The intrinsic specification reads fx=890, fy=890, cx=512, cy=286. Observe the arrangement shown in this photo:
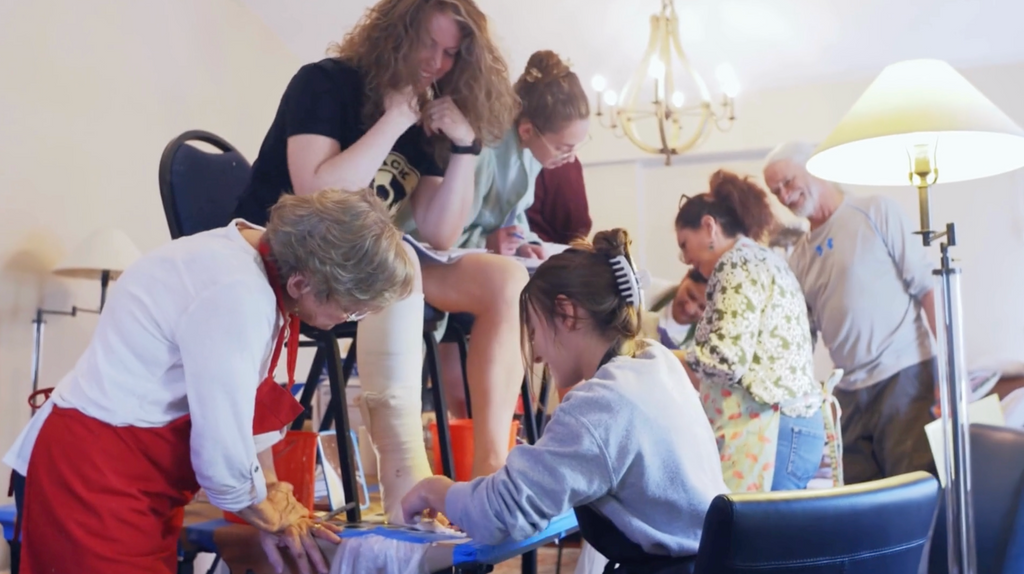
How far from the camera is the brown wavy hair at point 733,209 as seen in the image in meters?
2.42

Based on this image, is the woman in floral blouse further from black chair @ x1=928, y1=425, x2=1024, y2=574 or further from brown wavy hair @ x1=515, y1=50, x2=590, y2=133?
brown wavy hair @ x1=515, y1=50, x2=590, y2=133

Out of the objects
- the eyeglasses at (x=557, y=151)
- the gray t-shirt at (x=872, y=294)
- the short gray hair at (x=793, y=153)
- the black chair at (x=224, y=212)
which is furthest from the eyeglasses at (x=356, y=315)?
the short gray hair at (x=793, y=153)

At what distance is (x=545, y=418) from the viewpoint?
190cm

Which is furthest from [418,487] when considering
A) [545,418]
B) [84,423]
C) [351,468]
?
[545,418]

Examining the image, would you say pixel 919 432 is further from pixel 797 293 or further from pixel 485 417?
pixel 485 417

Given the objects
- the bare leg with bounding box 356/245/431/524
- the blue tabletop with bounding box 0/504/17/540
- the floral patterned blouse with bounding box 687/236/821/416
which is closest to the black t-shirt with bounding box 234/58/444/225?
the bare leg with bounding box 356/245/431/524

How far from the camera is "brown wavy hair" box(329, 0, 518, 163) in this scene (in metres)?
1.43

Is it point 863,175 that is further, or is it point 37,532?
point 863,175

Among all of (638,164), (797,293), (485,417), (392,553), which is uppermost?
(638,164)

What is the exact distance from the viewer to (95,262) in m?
2.81

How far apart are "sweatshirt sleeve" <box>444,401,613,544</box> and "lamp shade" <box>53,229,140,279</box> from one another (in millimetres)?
2145

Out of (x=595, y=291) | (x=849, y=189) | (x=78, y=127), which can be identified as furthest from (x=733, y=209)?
(x=78, y=127)

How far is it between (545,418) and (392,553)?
34.1 inches

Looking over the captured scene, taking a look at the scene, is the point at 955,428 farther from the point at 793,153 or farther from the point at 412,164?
the point at 793,153
